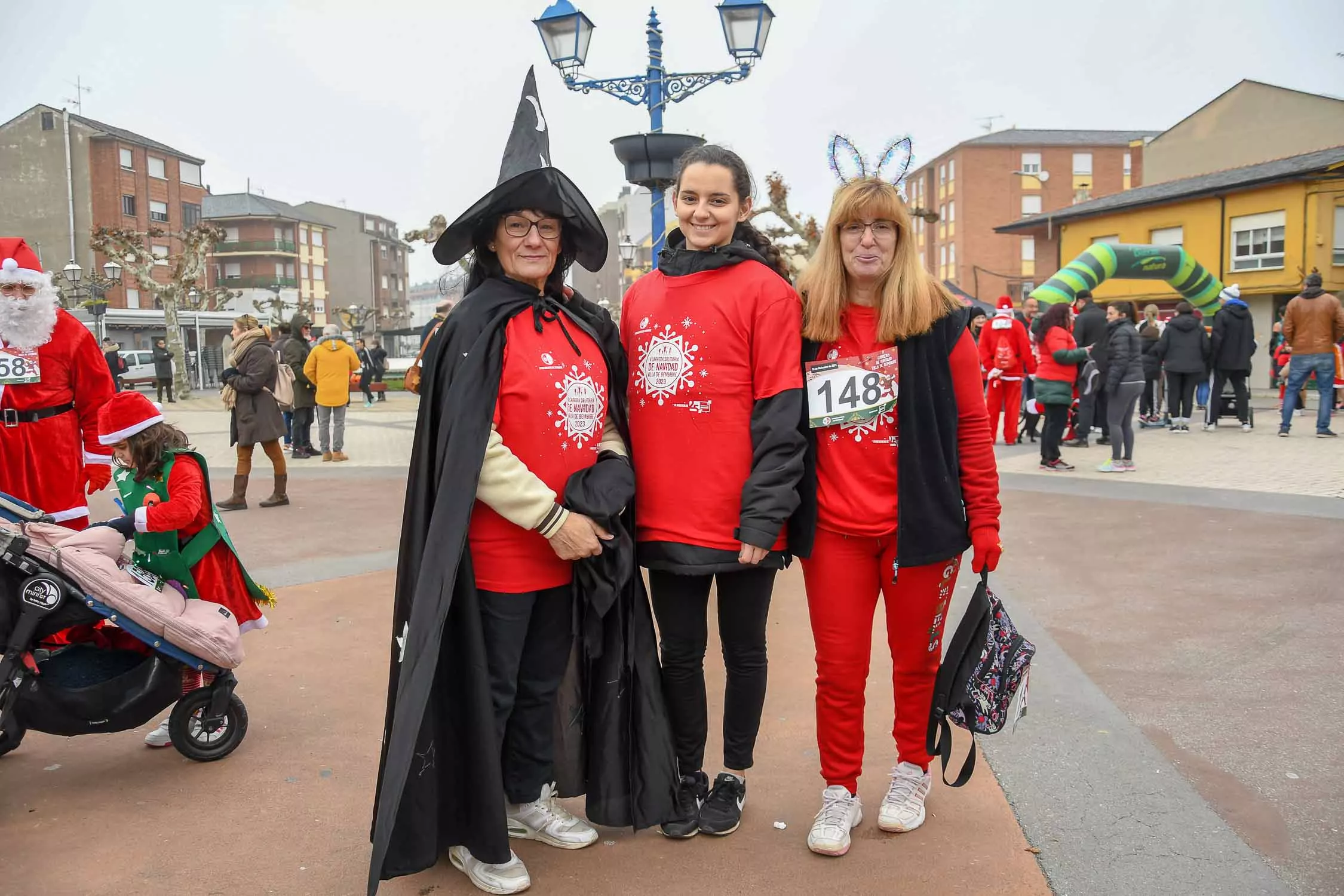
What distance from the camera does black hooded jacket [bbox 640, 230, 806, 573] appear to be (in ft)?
9.11

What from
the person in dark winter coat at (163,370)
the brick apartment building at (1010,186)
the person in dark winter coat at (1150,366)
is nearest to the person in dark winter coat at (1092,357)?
the person in dark winter coat at (1150,366)

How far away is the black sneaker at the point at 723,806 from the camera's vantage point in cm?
307

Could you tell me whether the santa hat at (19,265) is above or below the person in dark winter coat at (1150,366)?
above

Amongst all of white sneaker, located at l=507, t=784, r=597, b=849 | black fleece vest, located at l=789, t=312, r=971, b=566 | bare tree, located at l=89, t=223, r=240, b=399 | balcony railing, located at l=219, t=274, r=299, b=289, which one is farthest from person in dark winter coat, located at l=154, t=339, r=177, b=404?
balcony railing, located at l=219, t=274, r=299, b=289

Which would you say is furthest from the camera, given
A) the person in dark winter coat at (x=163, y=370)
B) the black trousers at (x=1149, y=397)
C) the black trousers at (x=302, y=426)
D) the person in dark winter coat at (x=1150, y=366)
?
the person in dark winter coat at (x=163, y=370)

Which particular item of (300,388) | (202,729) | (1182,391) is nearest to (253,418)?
(300,388)

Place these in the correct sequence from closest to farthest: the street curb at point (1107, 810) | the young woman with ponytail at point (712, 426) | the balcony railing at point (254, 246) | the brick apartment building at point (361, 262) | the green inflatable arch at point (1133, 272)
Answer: the street curb at point (1107, 810) < the young woman with ponytail at point (712, 426) < the green inflatable arch at point (1133, 272) < the balcony railing at point (254, 246) < the brick apartment building at point (361, 262)

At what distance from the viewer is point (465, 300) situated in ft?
9.28

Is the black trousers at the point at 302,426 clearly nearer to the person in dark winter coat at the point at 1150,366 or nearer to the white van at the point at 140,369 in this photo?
the person in dark winter coat at the point at 1150,366

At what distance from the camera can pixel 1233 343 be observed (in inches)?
544

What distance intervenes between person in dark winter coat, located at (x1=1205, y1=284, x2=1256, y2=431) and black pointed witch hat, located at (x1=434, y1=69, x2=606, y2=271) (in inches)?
524

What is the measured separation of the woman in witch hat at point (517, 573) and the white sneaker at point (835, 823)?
1.49 ft

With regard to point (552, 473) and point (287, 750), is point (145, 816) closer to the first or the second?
point (287, 750)

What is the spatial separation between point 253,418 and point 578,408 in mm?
7419
